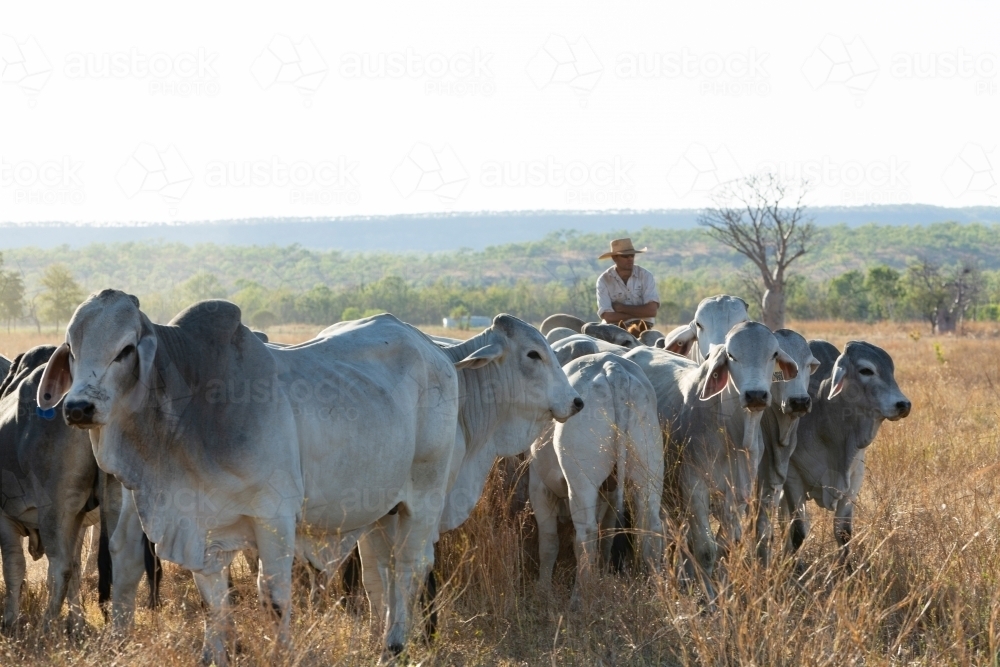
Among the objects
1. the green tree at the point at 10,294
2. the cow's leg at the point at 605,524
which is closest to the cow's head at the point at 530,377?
the cow's leg at the point at 605,524

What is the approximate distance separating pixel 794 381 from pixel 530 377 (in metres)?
1.64

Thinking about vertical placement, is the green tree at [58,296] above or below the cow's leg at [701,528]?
below

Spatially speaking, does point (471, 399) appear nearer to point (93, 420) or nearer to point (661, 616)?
point (661, 616)

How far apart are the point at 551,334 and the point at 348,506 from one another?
4652 millimetres

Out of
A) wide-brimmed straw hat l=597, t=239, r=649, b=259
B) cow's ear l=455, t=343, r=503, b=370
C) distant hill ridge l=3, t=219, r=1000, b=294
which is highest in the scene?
wide-brimmed straw hat l=597, t=239, r=649, b=259

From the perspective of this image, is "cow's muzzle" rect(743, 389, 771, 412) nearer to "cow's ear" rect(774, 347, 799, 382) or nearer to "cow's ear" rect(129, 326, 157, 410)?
"cow's ear" rect(774, 347, 799, 382)

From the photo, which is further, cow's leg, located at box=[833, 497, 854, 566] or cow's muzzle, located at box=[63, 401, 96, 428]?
cow's leg, located at box=[833, 497, 854, 566]

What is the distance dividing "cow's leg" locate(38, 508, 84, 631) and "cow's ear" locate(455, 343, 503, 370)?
1.98 m

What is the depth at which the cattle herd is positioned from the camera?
184 inches

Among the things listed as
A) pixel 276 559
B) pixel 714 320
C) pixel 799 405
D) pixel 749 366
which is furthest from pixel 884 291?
pixel 276 559

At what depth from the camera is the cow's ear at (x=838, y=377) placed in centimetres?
736

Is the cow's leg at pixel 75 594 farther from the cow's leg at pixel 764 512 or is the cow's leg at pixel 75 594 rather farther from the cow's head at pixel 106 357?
the cow's leg at pixel 764 512

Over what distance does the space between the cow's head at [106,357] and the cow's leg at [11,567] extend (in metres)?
1.68

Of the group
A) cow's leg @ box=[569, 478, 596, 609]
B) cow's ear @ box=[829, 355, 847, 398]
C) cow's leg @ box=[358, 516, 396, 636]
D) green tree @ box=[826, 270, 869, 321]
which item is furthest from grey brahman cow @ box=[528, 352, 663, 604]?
green tree @ box=[826, 270, 869, 321]
